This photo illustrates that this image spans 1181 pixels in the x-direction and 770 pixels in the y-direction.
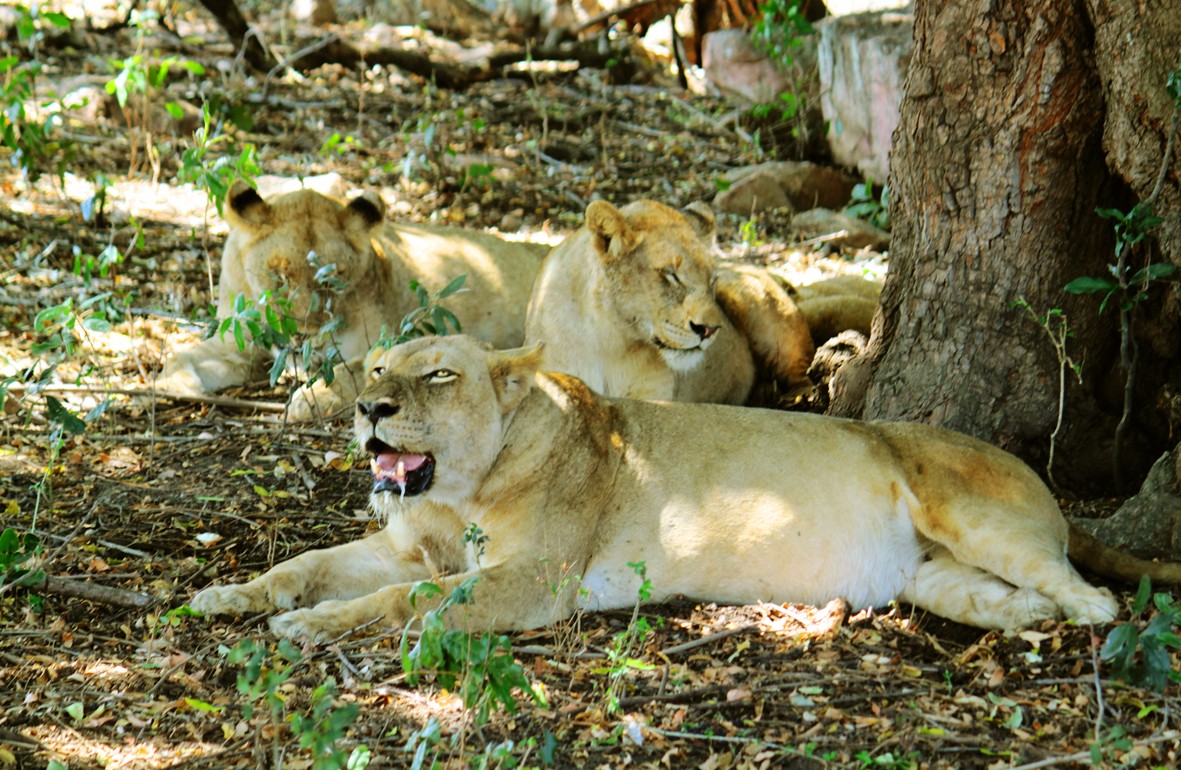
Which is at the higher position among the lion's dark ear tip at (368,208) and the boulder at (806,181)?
the lion's dark ear tip at (368,208)

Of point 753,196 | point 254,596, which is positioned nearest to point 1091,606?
point 254,596

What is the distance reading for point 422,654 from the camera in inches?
128

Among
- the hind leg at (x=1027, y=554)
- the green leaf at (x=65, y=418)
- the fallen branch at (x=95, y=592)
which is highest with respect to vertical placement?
the green leaf at (x=65, y=418)

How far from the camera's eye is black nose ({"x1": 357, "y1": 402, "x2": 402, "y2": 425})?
4.41 meters

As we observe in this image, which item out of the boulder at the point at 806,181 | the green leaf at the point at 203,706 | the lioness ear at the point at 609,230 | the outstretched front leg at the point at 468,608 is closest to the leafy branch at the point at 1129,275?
the lioness ear at the point at 609,230

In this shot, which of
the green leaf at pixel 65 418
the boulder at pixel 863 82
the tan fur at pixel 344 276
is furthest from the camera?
the boulder at pixel 863 82

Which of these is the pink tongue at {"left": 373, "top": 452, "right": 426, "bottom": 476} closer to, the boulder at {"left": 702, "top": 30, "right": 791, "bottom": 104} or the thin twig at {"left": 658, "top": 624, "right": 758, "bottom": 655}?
the thin twig at {"left": 658, "top": 624, "right": 758, "bottom": 655}

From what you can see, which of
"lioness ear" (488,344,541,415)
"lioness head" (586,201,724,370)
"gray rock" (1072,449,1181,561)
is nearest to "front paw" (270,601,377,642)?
"lioness ear" (488,344,541,415)

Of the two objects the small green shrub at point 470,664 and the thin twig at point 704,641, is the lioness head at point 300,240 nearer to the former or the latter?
the thin twig at point 704,641

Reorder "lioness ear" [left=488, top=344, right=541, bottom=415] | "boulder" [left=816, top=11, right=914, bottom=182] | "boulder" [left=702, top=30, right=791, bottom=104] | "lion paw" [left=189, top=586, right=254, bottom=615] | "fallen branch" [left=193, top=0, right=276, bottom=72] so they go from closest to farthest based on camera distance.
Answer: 1. "lion paw" [left=189, top=586, right=254, bottom=615]
2. "lioness ear" [left=488, top=344, right=541, bottom=415]
3. "boulder" [left=816, top=11, right=914, bottom=182]
4. "fallen branch" [left=193, top=0, right=276, bottom=72]
5. "boulder" [left=702, top=30, right=791, bottom=104]

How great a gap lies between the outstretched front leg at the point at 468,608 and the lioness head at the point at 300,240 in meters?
2.81

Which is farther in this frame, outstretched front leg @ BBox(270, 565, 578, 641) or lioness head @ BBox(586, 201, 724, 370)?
lioness head @ BBox(586, 201, 724, 370)

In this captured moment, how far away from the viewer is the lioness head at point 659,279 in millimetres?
6238

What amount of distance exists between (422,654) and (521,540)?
4.44 feet
